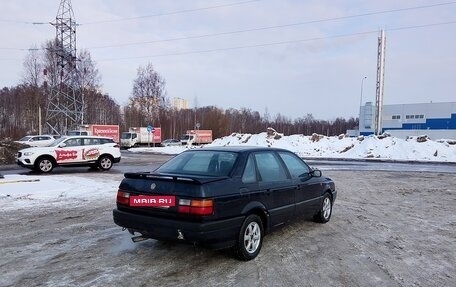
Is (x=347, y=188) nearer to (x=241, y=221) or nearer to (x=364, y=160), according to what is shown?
(x=241, y=221)

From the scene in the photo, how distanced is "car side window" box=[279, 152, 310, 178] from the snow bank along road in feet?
3.42

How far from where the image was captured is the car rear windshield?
18.5 ft

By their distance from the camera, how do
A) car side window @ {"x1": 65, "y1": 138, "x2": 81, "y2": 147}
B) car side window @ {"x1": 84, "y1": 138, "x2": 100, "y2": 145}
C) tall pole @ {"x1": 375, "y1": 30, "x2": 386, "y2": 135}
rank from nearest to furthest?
car side window @ {"x1": 65, "y1": 138, "x2": 81, "y2": 147}
car side window @ {"x1": 84, "y1": 138, "x2": 100, "y2": 145}
tall pole @ {"x1": 375, "y1": 30, "x2": 386, "y2": 135}

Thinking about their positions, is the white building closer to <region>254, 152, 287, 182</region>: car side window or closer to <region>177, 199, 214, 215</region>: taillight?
<region>254, 152, 287, 182</region>: car side window

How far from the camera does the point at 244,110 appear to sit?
129 m

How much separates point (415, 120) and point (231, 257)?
3111 inches

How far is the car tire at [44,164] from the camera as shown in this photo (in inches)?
666

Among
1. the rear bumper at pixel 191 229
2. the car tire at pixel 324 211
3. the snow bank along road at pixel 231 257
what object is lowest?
the snow bank along road at pixel 231 257

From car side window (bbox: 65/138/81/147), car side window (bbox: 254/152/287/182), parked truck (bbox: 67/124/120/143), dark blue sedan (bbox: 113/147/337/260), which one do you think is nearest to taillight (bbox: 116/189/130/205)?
dark blue sedan (bbox: 113/147/337/260)

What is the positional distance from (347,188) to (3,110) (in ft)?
256

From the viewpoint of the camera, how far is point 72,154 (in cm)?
1767

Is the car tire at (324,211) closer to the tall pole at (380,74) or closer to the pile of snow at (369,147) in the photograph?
the pile of snow at (369,147)

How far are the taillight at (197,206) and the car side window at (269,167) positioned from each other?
121 centimetres

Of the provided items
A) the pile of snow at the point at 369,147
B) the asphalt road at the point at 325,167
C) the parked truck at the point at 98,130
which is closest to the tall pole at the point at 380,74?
the pile of snow at the point at 369,147
